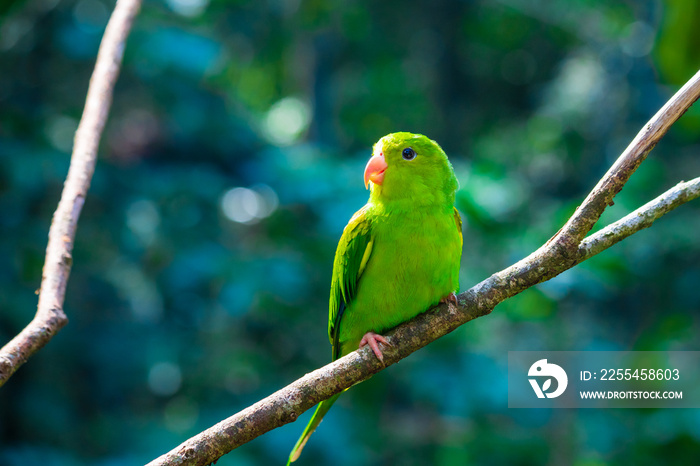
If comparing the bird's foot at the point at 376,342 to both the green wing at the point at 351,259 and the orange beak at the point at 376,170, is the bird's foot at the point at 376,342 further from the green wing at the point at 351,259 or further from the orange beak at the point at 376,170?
the orange beak at the point at 376,170

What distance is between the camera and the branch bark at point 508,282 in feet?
4.77

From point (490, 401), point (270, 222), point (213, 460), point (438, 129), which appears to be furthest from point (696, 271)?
point (213, 460)

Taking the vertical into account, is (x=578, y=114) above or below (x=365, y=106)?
below

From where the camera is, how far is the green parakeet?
192 centimetres

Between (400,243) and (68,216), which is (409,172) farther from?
(68,216)

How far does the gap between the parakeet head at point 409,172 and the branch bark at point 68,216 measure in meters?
0.85

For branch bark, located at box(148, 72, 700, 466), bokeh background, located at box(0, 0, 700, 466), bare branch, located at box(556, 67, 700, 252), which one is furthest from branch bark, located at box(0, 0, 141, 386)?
bokeh background, located at box(0, 0, 700, 466)

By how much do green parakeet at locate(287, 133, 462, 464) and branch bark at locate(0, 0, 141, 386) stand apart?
82 cm

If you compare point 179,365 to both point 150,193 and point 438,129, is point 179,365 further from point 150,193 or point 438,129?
point 438,129

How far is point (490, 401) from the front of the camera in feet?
15.6

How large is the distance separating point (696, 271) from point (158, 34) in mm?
5743

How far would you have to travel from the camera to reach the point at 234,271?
4270 millimetres

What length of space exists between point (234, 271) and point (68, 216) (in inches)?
99.5

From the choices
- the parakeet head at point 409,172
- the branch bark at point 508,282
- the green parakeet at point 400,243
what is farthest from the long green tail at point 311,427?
the parakeet head at point 409,172
